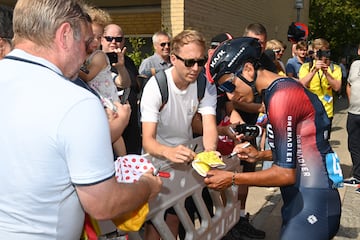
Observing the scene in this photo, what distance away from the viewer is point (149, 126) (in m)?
3.00

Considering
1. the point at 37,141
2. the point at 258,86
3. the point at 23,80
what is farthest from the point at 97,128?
the point at 258,86

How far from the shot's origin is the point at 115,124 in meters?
2.29

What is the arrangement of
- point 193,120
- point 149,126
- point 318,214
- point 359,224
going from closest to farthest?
point 318,214
point 149,126
point 193,120
point 359,224

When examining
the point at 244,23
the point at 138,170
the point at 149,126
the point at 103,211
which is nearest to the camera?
Answer: the point at 103,211

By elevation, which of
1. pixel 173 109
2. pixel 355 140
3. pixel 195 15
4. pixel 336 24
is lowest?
pixel 355 140

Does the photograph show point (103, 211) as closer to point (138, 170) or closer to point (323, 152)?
point (138, 170)

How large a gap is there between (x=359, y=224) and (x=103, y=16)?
3.85 m

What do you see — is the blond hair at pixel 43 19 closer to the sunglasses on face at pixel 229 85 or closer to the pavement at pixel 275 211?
the sunglasses on face at pixel 229 85

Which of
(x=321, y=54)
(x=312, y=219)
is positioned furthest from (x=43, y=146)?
(x=321, y=54)

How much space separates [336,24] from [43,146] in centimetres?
2757

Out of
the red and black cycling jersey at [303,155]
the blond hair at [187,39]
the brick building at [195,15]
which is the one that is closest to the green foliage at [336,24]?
the brick building at [195,15]

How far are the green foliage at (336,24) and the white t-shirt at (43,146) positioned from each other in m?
26.2

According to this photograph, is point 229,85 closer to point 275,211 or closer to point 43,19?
point 43,19

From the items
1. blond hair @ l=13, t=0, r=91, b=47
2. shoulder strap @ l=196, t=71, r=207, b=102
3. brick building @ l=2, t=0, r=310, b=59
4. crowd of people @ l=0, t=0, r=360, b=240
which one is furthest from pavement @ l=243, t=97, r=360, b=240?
brick building @ l=2, t=0, r=310, b=59
